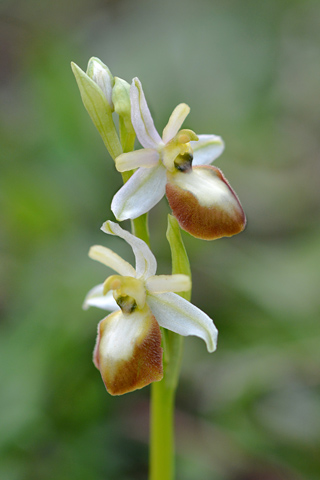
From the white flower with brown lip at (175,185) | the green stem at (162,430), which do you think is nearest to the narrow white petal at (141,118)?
the white flower with brown lip at (175,185)

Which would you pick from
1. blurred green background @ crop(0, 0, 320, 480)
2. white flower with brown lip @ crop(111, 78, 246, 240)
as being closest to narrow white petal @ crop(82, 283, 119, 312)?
white flower with brown lip @ crop(111, 78, 246, 240)

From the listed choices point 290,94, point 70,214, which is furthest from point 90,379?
point 290,94

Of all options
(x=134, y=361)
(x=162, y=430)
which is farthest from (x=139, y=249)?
(x=162, y=430)

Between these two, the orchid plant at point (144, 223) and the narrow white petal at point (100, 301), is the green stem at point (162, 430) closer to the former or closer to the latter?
the orchid plant at point (144, 223)

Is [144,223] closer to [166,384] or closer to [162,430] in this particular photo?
[166,384]

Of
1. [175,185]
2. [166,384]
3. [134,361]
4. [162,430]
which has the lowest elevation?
[162,430]

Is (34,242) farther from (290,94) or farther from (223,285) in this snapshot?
(290,94)

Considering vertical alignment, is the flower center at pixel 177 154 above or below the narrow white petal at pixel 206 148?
above


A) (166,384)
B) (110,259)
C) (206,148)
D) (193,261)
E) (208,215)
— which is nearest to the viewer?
(208,215)
